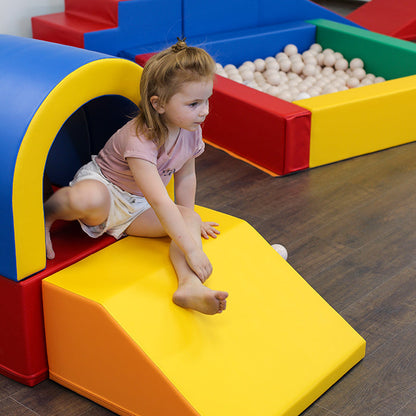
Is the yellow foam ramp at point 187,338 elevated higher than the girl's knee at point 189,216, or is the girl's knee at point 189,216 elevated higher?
the girl's knee at point 189,216

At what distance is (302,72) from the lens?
387 cm

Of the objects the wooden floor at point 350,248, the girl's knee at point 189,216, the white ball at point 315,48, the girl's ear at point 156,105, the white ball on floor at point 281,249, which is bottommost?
the wooden floor at point 350,248

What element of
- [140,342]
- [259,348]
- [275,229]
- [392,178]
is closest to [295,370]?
[259,348]

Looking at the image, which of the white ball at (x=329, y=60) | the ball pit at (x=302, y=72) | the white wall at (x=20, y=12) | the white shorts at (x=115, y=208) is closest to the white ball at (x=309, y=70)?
the ball pit at (x=302, y=72)

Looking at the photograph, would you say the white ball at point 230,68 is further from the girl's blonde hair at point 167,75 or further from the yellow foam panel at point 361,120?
the girl's blonde hair at point 167,75

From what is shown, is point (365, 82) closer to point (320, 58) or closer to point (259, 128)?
point (320, 58)

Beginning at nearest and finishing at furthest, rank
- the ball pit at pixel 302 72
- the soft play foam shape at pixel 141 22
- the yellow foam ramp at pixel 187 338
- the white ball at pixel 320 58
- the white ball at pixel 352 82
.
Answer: the yellow foam ramp at pixel 187 338
the soft play foam shape at pixel 141 22
the ball pit at pixel 302 72
the white ball at pixel 352 82
the white ball at pixel 320 58

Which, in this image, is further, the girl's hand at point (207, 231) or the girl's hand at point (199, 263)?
the girl's hand at point (207, 231)

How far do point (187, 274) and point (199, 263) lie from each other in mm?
37

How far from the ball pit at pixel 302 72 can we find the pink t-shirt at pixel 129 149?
6.02 feet

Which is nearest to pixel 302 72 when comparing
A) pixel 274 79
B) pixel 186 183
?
pixel 274 79

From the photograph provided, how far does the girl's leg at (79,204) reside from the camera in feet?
5.16

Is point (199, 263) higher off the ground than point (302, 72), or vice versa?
point (199, 263)

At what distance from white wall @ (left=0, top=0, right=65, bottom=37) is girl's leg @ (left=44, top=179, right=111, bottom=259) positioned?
228cm
